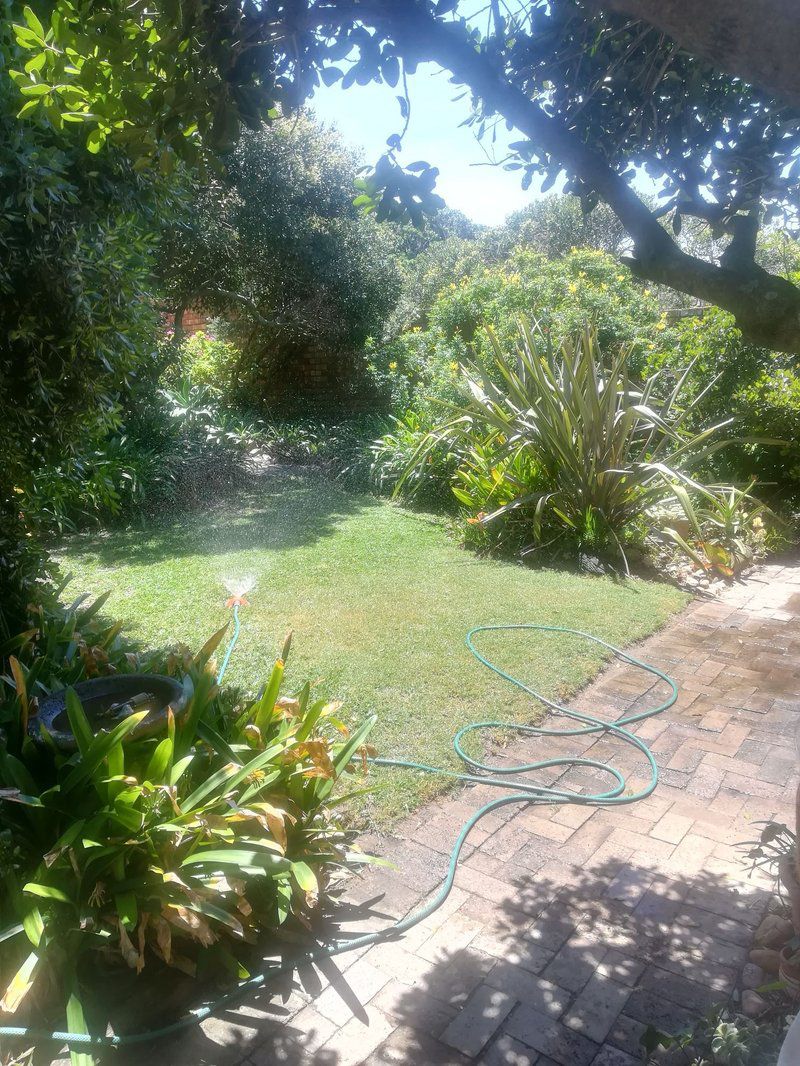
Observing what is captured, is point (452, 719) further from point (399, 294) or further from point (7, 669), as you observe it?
point (399, 294)

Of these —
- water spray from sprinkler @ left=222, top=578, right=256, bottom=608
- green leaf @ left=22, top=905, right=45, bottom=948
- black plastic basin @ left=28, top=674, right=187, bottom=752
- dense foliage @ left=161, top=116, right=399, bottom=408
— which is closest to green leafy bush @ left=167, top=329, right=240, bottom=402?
dense foliage @ left=161, top=116, right=399, bottom=408

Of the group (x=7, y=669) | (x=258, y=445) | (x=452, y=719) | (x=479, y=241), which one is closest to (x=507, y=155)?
Answer: (x=452, y=719)

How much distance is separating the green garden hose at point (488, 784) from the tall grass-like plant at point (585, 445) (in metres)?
2.00

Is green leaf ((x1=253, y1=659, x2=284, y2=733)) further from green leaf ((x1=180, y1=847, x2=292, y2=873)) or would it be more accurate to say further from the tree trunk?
the tree trunk

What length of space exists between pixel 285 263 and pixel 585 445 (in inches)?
263

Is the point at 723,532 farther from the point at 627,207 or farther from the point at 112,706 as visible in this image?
the point at 112,706

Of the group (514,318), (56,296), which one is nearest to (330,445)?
(514,318)

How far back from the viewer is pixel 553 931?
243 centimetres

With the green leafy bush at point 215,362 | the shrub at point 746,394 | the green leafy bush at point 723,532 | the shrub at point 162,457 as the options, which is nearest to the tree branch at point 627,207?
the green leafy bush at point 723,532

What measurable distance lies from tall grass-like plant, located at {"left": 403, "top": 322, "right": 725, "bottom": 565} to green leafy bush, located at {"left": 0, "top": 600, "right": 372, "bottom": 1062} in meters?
4.38

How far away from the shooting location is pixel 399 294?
12766mm

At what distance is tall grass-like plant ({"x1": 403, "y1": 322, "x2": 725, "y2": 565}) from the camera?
263 inches

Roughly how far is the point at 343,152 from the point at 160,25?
11.0m

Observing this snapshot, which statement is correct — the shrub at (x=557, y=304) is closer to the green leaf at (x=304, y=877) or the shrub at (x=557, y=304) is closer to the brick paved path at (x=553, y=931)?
the brick paved path at (x=553, y=931)
